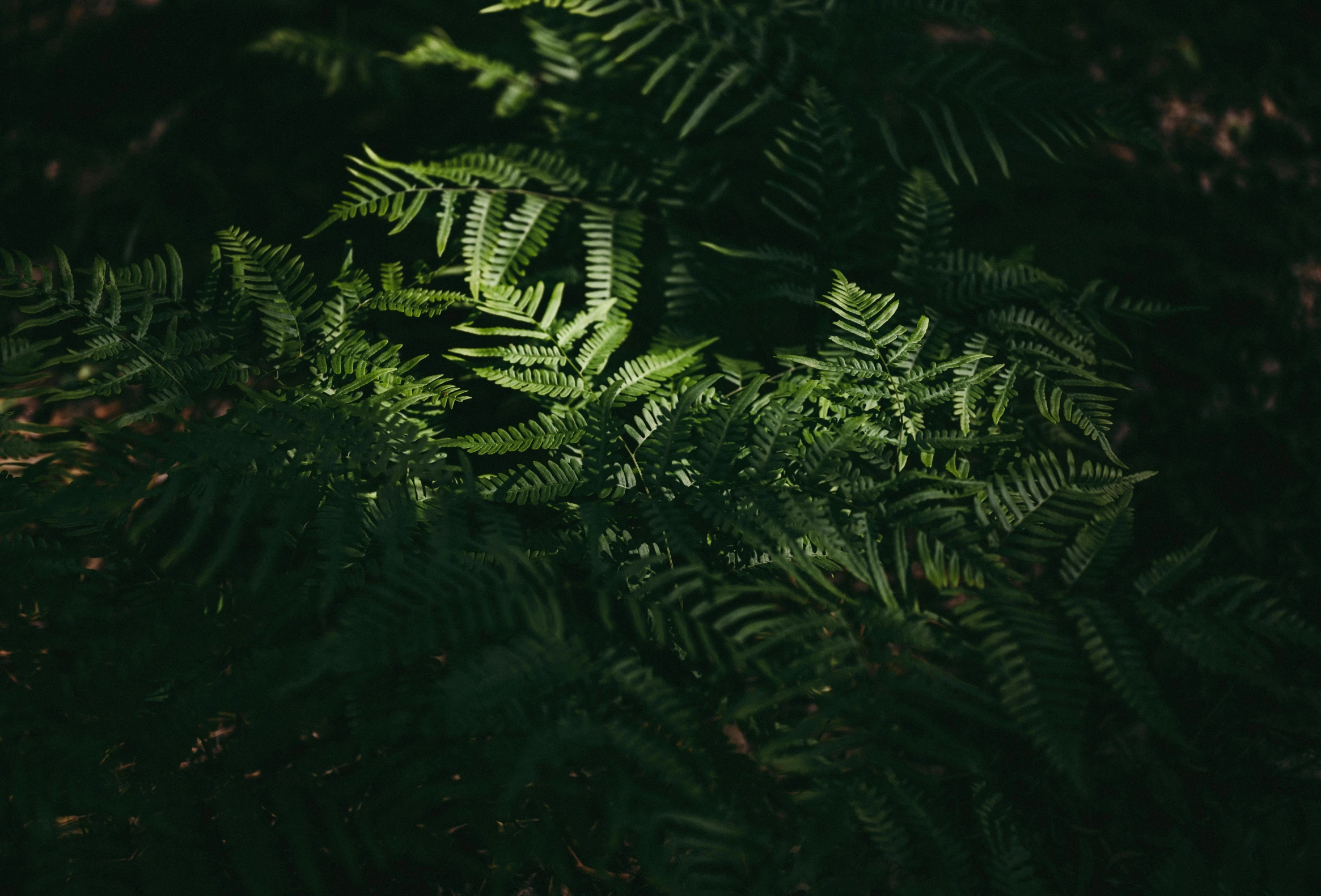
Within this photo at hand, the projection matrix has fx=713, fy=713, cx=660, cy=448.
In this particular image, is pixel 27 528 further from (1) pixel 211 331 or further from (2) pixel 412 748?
(2) pixel 412 748

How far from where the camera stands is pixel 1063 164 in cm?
228

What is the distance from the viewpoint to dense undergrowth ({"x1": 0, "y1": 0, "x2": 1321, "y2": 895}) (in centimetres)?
115

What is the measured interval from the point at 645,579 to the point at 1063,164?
1.97 m

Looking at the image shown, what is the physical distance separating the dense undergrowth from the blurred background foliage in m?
0.21

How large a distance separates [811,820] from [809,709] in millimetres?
618

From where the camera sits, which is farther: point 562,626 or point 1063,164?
point 1063,164

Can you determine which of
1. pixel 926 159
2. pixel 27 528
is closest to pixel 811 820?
pixel 27 528

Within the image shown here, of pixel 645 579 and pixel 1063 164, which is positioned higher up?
pixel 1063 164

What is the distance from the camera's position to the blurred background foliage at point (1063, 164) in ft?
6.55

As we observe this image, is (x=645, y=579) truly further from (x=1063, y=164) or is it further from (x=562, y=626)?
(x=1063, y=164)

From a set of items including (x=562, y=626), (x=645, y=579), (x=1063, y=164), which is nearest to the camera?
(x=562, y=626)

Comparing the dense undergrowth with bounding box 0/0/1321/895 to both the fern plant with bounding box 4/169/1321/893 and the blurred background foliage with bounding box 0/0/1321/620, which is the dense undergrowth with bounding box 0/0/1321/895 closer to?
the fern plant with bounding box 4/169/1321/893

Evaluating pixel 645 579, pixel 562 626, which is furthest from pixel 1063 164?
pixel 562 626

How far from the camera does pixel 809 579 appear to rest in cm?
156
